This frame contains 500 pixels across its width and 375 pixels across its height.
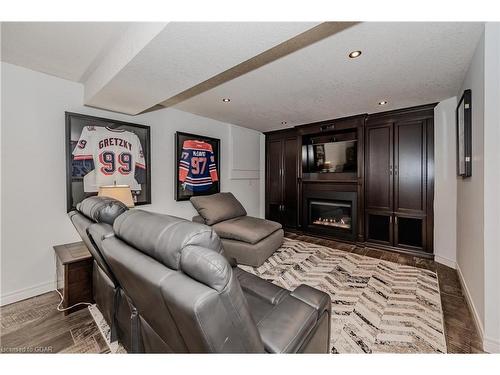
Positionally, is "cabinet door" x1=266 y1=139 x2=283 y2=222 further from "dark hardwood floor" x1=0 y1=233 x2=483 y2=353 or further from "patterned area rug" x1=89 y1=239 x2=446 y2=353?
"dark hardwood floor" x1=0 y1=233 x2=483 y2=353

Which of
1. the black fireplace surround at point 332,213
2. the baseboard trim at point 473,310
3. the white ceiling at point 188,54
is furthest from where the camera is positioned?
the black fireplace surround at point 332,213

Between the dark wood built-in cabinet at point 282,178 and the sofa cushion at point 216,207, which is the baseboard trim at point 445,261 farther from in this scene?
the sofa cushion at point 216,207

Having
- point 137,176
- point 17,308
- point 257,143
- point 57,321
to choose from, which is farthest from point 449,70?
point 17,308

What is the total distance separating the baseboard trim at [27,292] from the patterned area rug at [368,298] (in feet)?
2.45

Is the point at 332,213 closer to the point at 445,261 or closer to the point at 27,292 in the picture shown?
the point at 445,261

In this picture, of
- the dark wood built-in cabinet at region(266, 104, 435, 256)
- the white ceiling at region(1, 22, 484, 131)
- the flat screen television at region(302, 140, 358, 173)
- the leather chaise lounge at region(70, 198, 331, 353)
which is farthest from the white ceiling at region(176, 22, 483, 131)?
the leather chaise lounge at region(70, 198, 331, 353)

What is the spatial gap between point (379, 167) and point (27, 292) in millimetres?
4785

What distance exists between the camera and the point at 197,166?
3689mm

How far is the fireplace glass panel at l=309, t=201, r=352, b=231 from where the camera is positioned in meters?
3.96

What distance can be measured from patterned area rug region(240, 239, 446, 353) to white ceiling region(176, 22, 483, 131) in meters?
2.28

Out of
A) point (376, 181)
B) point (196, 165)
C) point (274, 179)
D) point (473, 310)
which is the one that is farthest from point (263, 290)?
point (274, 179)

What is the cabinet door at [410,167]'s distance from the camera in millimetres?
3184

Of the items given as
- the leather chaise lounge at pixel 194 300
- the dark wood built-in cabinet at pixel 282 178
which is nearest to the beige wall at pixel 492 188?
the leather chaise lounge at pixel 194 300
